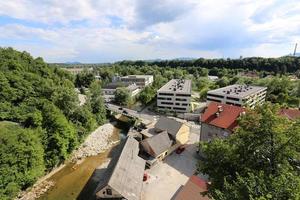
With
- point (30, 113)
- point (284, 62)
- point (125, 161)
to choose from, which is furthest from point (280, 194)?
point (284, 62)

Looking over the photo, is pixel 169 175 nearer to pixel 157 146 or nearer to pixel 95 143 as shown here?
pixel 157 146

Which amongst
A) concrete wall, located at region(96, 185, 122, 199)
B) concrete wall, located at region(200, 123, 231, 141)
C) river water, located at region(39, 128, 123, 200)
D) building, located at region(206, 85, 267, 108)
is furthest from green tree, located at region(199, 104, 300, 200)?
building, located at region(206, 85, 267, 108)

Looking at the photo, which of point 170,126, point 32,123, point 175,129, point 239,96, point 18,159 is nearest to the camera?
point 18,159

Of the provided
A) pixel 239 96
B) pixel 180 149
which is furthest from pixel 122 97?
pixel 180 149

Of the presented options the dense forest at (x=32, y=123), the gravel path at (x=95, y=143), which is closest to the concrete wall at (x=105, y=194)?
the dense forest at (x=32, y=123)

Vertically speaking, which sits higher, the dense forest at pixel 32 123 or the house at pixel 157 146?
the dense forest at pixel 32 123

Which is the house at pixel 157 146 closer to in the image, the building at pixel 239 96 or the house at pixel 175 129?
the house at pixel 175 129

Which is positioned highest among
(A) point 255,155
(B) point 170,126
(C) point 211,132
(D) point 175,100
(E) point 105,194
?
(A) point 255,155
